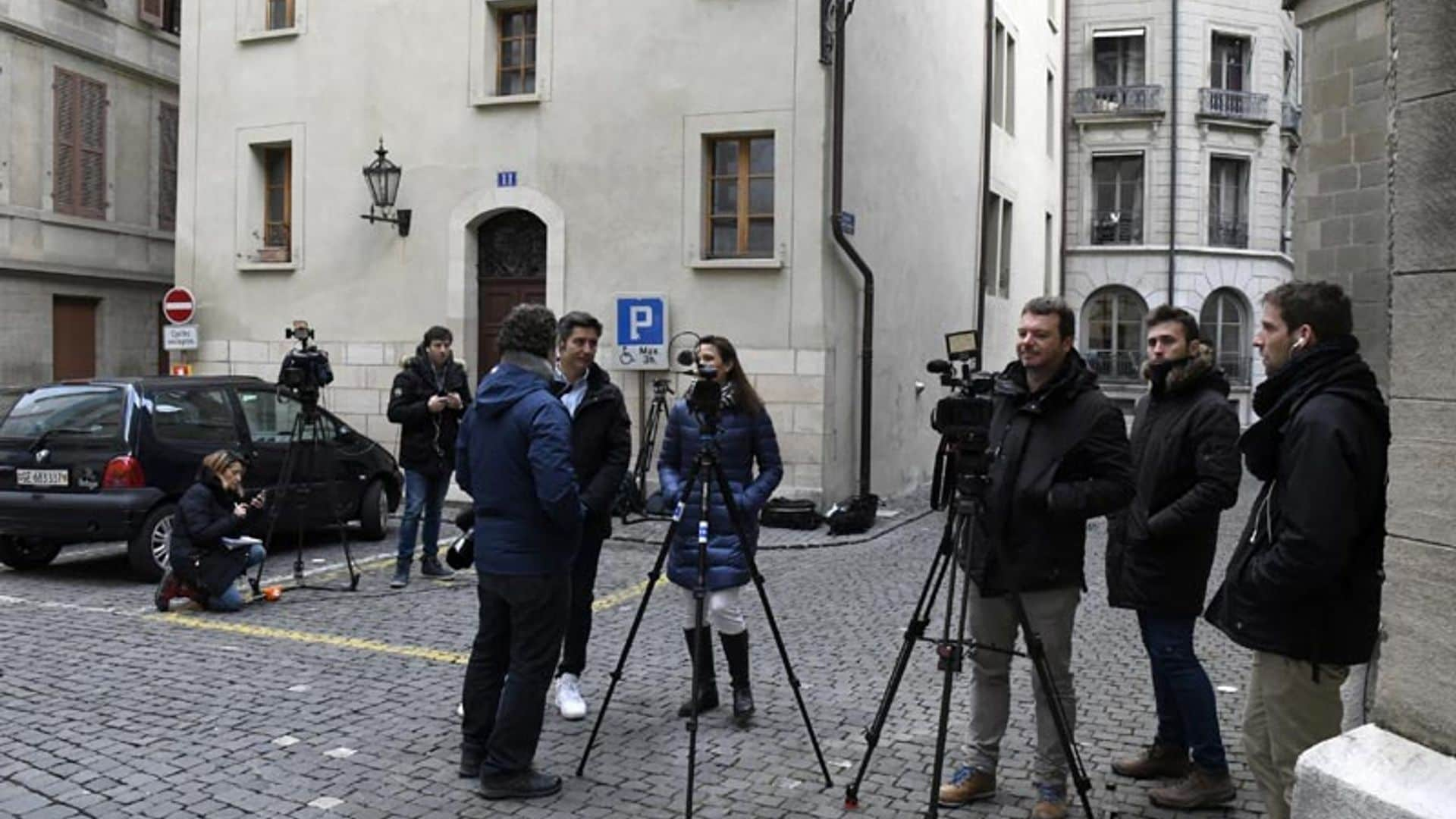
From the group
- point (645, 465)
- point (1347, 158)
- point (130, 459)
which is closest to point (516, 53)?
point (645, 465)

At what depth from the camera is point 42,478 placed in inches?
373

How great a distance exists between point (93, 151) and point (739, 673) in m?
19.3

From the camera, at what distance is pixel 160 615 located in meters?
8.33

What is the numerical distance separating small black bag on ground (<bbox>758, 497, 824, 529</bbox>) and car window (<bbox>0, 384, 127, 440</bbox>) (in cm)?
620

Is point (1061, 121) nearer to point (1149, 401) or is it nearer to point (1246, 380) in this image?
point (1246, 380)

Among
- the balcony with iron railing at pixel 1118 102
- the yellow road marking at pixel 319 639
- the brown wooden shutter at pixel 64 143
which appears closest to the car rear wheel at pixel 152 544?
the yellow road marking at pixel 319 639

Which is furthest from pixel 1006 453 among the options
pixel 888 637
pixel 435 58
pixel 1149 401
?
pixel 435 58

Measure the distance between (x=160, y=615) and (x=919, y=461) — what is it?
37.4 ft

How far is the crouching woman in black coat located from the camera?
830 centimetres

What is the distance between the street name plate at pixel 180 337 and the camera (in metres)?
15.9

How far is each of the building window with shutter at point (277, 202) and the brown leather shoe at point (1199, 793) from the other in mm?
14046

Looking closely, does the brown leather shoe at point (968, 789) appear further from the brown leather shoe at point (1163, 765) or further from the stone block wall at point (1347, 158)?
the stone block wall at point (1347, 158)

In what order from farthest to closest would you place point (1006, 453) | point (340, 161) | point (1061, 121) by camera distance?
point (1061, 121), point (340, 161), point (1006, 453)

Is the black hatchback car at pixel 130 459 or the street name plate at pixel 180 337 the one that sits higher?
the street name plate at pixel 180 337
